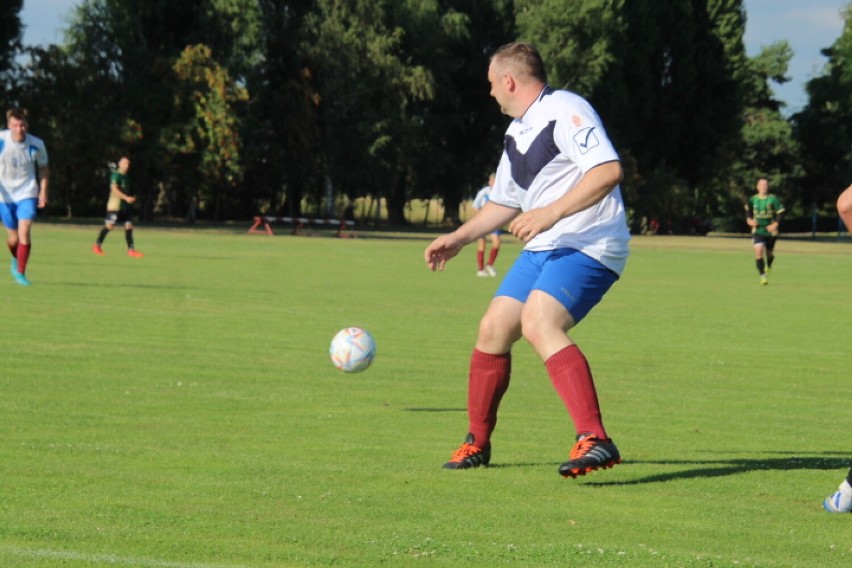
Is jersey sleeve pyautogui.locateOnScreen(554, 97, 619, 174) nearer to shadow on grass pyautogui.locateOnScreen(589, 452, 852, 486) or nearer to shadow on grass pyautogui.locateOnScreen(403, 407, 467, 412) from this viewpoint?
shadow on grass pyautogui.locateOnScreen(589, 452, 852, 486)

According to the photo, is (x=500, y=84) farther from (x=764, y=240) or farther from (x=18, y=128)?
(x=764, y=240)

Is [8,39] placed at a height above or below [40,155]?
above

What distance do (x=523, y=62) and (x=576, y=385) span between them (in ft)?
5.51

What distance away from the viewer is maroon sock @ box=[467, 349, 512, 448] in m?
7.30

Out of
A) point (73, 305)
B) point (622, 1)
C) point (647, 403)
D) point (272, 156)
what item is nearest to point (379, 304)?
point (73, 305)

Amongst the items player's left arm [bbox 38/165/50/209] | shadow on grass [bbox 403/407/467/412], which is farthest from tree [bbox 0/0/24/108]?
shadow on grass [bbox 403/407/467/412]

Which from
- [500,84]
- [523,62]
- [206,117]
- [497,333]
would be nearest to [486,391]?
[497,333]

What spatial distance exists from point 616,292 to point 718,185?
65.0 meters

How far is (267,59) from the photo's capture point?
74.6 m

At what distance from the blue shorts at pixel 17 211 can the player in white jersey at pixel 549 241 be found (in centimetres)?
1394

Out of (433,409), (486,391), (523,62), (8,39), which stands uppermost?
(8,39)

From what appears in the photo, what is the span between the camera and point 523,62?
278 inches

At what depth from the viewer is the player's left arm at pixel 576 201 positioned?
6.51 metres

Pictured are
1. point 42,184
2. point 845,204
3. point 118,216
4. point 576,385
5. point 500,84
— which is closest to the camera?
point 845,204
